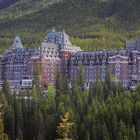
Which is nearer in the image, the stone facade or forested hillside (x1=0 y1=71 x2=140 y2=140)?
forested hillside (x1=0 y1=71 x2=140 y2=140)

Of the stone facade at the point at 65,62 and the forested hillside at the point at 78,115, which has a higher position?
the stone facade at the point at 65,62

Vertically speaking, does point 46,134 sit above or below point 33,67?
below

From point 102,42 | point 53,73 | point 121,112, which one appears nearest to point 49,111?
point 121,112

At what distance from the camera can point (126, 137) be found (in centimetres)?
7712

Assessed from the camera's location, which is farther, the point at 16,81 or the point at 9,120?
the point at 16,81

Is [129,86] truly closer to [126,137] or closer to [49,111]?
[49,111]

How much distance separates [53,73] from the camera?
134m

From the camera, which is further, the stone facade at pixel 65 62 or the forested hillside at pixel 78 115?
the stone facade at pixel 65 62

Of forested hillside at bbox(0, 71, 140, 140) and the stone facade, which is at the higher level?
the stone facade

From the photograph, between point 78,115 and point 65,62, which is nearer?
point 78,115

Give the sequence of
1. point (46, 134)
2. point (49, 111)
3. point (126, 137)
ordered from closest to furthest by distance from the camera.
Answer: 1. point (126, 137)
2. point (46, 134)
3. point (49, 111)

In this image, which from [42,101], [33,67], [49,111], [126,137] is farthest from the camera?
[33,67]

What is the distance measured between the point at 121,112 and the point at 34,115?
13.1m

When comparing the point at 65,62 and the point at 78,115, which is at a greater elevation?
the point at 65,62
